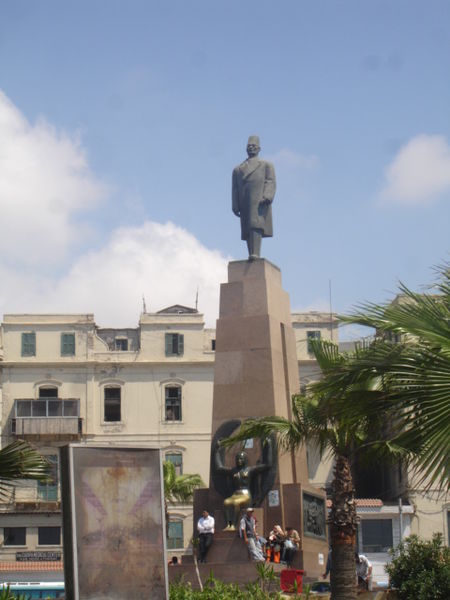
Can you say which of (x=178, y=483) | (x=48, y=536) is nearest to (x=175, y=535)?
(x=48, y=536)

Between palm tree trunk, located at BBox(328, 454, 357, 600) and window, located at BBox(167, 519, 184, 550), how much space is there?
36682 millimetres

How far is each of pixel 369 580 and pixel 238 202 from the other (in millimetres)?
9855

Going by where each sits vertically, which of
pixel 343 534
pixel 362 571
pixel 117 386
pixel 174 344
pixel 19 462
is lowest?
pixel 362 571

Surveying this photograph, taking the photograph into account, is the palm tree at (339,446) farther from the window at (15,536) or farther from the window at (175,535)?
the window at (15,536)

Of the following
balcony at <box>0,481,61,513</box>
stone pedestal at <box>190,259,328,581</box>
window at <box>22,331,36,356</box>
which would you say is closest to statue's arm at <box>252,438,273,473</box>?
stone pedestal at <box>190,259,328,581</box>

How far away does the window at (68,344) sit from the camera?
2218 inches

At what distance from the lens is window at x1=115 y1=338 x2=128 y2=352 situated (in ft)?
188

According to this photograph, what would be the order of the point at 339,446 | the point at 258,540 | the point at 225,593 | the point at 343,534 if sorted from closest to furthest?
the point at 225,593 → the point at 343,534 → the point at 339,446 → the point at 258,540

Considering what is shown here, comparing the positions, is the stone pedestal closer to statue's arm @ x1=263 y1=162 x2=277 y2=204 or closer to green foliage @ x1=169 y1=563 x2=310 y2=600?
statue's arm @ x1=263 y1=162 x2=277 y2=204

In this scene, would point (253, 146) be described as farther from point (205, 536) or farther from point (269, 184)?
point (205, 536)

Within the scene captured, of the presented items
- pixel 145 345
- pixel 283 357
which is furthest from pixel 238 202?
pixel 145 345

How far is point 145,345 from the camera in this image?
56781 mm

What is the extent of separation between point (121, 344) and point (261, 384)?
106 feet

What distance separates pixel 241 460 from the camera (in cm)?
2467
